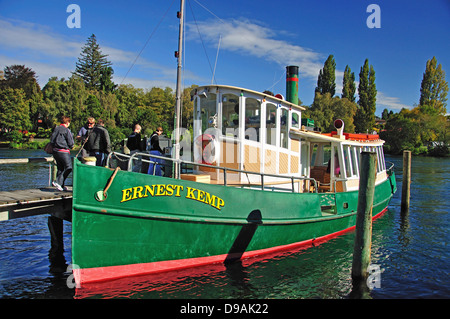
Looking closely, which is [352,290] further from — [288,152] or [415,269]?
[288,152]

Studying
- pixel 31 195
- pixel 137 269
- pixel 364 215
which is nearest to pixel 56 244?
pixel 31 195

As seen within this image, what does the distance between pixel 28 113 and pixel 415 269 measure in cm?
6722

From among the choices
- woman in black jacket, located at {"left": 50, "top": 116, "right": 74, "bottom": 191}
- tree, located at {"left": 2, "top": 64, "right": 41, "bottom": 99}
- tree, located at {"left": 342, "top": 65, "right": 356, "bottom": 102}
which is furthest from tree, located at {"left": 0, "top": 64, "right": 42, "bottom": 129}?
woman in black jacket, located at {"left": 50, "top": 116, "right": 74, "bottom": 191}

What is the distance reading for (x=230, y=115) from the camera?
346 inches

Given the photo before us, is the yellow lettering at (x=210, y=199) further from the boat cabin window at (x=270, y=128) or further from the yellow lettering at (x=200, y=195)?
the boat cabin window at (x=270, y=128)

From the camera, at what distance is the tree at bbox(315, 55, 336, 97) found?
2539 inches

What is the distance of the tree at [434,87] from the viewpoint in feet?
231

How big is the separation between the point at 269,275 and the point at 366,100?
62809mm

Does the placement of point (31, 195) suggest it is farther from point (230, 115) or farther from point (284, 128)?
→ point (284, 128)

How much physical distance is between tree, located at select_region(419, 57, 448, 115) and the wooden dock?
258 feet

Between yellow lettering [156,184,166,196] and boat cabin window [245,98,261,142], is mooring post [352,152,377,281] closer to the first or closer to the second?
boat cabin window [245,98,261,142]

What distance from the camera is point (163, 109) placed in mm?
68438
